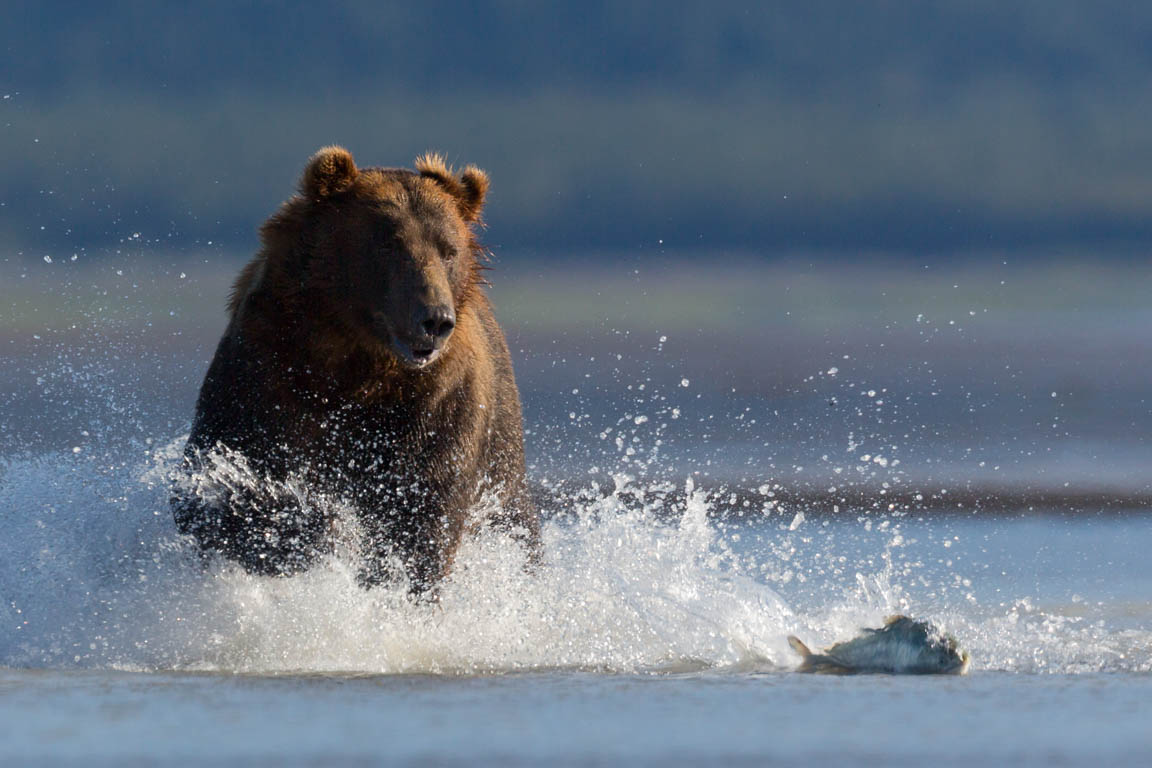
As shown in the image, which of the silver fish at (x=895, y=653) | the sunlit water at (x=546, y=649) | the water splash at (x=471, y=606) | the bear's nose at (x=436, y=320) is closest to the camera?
the sunlit water at (x=546, y=649)

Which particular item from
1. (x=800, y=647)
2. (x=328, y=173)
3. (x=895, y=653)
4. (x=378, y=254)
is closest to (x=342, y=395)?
(x=378, y=254)

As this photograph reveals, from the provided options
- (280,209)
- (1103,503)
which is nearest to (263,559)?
(280,209)

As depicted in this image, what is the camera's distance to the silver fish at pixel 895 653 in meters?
6.23

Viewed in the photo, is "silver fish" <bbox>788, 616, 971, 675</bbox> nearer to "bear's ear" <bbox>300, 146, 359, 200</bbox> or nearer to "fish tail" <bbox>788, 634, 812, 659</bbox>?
"fish tail" <bbox>788, 634, 812, 659</bbox>

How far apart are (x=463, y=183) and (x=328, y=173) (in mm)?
782

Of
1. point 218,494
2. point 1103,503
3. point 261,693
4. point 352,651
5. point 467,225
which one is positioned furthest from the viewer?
point 1103,503

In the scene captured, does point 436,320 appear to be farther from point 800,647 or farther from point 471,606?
point 800,647

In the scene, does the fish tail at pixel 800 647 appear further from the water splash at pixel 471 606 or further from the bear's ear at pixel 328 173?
the bear's ear at pixel 328 173

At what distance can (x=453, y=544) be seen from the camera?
291 inches

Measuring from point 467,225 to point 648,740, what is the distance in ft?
11.1

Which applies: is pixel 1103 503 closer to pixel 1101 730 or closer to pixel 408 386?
pixel 408 386

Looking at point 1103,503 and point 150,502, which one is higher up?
point 1103,503

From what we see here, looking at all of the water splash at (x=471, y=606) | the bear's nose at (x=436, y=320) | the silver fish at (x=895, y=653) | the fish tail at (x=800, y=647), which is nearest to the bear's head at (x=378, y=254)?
the bear's nose at (x=436, y=320)

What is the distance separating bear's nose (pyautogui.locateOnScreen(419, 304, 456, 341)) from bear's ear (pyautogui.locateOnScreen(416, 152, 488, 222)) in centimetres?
98
